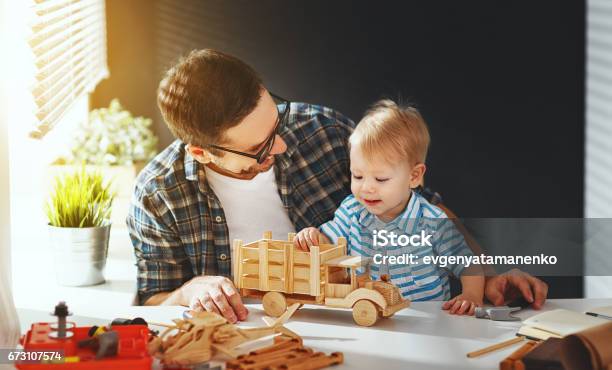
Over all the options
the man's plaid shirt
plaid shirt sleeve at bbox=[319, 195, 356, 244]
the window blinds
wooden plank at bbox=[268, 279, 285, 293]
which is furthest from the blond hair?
the window blinds

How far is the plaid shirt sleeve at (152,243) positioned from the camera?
189 cm

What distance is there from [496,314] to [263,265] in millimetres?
451

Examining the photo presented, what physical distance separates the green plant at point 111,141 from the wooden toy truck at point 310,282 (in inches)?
59.6

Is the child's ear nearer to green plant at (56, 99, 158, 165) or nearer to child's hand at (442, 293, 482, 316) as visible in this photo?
child's hand at (442, 293, 482, 316)

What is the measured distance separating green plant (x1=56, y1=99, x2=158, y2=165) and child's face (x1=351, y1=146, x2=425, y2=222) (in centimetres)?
141

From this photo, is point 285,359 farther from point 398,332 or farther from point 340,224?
point 340,224

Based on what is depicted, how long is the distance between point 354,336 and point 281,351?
19cm

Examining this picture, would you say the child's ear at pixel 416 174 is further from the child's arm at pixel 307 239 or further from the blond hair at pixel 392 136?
the child's arm at pixel 307 239

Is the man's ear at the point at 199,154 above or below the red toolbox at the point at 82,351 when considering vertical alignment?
above

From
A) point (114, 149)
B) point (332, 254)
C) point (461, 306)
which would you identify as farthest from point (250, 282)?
point (114, 149)

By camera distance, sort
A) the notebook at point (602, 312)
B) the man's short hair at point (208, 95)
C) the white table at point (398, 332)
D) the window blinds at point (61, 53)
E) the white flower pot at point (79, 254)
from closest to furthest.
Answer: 1. the white table at point (398, 332)
2. the notebook at point (602, 312)
3. the man's short hair at point (208, 95)
4. the white flower pot at point (79, 254)
5. the window blinds at point (61, 53)

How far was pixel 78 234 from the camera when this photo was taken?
1951mm

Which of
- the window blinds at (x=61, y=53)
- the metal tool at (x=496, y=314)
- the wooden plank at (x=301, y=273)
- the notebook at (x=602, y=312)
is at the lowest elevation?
the metal tool at (x=496, y=314)

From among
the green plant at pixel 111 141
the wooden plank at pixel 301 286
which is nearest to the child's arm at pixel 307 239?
the wooden plank at pixel 301 286
